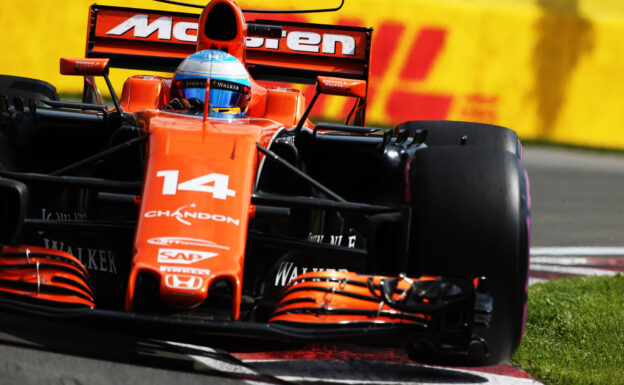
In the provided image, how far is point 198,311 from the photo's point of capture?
389cm

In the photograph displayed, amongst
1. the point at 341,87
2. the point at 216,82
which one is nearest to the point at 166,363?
the point at 341,87

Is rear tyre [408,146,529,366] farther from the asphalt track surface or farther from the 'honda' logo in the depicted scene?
the 'honda' logo

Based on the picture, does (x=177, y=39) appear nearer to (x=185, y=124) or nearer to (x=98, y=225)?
(x=185, y=124)

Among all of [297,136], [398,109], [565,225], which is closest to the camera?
[297,136]

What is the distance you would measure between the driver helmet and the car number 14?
1.21 meters

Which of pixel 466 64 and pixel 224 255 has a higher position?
pixel 466 64

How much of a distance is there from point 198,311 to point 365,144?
1.44 meters

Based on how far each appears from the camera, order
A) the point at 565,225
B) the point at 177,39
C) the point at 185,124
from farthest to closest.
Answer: the point at 565,225 → the point at 177,39 → the point at 185,124

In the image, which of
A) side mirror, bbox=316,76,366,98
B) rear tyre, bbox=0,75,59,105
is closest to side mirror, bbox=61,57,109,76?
rear tyre, bbox=0,75,59,105

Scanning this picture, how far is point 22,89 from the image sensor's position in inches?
257

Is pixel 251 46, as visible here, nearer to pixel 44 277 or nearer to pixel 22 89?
pixel 22 89

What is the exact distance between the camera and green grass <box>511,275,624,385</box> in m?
4.43

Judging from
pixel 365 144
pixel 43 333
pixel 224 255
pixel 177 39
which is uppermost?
pixel 177 39

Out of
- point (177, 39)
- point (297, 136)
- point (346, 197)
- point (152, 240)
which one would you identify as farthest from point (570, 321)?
point (177, 39)
